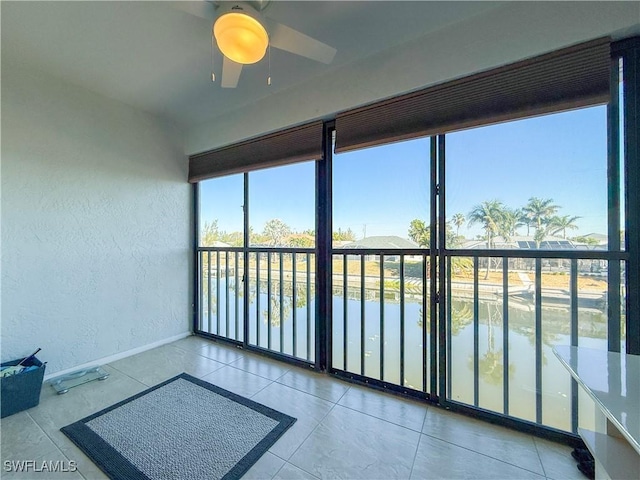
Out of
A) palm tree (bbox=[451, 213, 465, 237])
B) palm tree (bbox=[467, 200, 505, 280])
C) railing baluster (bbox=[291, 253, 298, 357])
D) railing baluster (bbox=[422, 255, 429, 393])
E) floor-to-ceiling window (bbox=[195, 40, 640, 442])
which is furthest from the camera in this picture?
railing baluster (bbox=[291, 253, 298, 357])

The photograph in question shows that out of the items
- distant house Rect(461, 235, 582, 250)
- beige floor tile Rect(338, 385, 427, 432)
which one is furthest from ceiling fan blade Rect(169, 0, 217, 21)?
beige floor tile Rect(338, 385, 427, 432)

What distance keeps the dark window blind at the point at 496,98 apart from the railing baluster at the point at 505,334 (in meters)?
0.92

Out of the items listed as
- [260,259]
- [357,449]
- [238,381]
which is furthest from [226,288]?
[357,449]

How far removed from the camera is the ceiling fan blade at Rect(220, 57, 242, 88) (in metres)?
1.53

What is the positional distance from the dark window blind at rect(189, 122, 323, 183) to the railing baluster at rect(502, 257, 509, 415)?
1605 millimetres

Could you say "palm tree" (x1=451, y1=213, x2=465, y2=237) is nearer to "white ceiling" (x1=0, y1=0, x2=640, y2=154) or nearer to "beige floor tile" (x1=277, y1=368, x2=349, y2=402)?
"white ceiling" (x1=0, y1=0, x2=640, y2=154)

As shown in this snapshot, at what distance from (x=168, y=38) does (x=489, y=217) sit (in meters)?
2.45

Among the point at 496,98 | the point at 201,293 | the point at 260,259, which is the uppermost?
the point at 496,98

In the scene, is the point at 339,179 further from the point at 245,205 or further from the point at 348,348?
the point at 348,348

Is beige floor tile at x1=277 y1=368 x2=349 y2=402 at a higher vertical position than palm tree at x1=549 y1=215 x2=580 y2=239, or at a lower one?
lower

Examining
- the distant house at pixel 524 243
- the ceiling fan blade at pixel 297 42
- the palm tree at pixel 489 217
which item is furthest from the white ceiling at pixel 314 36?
the distant house at pixel 524 243

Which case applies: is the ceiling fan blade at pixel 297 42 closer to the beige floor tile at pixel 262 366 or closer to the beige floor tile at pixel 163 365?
the beige floor tile at pixel 262 366

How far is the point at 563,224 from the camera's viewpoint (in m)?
1.53
